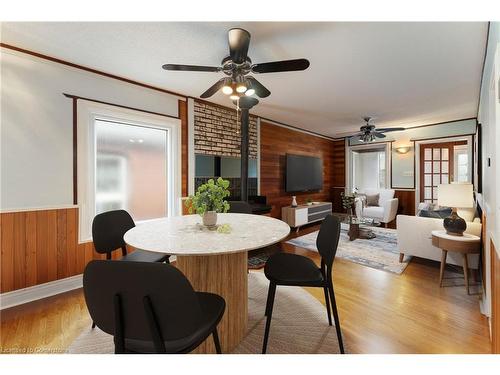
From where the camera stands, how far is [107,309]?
838 millimetres

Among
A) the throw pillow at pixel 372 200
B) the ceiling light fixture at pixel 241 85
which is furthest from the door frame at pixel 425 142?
the ceiling light fixture at pixel 241 85

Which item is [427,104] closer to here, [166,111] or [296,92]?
[296,92]

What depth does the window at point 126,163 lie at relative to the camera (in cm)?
252

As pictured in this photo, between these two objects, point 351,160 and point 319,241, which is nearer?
point 319,241

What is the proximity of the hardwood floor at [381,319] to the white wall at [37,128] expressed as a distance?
1.04 meters

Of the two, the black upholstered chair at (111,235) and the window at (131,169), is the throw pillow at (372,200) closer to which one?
the window at (131,169)

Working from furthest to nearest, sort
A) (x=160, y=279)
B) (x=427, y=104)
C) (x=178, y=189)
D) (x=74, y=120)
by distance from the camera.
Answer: (x=427, y=104) → (x=178, y=189) → (x=74, y=120) → (x=160, y=279)

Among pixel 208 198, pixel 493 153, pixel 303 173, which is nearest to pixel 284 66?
Answer: pixel 208 198

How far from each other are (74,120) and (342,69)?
9.80ft

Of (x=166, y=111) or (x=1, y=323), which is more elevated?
(x=166, y=111)

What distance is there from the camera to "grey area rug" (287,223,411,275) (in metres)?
2.96

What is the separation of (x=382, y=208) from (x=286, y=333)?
4653 millimetres

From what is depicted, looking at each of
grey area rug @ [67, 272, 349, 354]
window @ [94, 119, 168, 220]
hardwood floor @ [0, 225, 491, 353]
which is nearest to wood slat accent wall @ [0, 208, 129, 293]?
hardwood floor @ [0, 225, 491, 353]
